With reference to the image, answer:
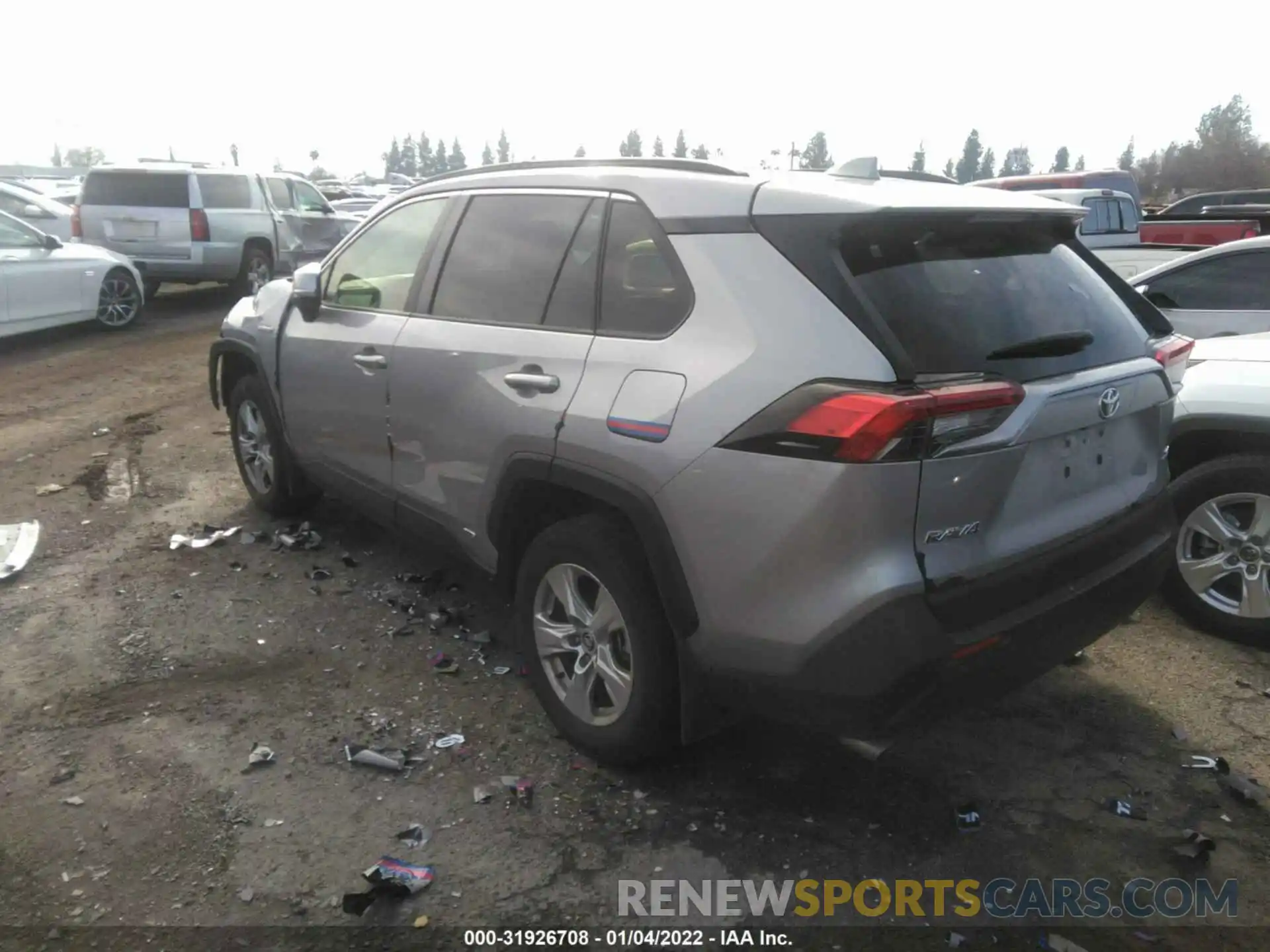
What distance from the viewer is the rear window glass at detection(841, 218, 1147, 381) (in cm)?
263

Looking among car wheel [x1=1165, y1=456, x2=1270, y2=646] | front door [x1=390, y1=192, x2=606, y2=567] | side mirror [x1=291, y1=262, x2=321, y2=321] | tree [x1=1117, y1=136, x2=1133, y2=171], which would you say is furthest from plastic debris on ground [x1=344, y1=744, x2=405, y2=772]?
tree [x1=1117, y1=136, x2=1133, y2=171]

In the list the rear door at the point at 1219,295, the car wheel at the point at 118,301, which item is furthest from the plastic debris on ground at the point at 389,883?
the car wheel at the point at 118,301

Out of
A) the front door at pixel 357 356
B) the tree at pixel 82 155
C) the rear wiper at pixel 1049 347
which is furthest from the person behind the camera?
the tree at pixel 82 155

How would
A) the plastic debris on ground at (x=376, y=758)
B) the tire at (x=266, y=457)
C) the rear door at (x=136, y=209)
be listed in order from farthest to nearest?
the rear door at (x=136, y=209) → the tire at (x=266, y=457) → the plastic debris on ground at (x=376, y=758)

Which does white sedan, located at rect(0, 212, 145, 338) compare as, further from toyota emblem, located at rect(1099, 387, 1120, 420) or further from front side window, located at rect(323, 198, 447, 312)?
toyota emblem, located at rect(1099, 387, 1120, 420)

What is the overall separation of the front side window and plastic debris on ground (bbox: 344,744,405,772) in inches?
72.4

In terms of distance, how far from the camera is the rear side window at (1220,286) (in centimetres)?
554

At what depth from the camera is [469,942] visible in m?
2.62

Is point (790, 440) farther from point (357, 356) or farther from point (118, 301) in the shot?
point (118, 301)

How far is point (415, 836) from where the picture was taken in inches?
119

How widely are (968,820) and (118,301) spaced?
1199 cm

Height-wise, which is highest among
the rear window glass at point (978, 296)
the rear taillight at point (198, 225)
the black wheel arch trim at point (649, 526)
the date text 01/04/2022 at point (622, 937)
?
the rear window glass at point (978, 296)

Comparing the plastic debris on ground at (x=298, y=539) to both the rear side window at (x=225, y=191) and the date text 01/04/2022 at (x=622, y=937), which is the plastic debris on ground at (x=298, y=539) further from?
the rear side window at (x=225, y=191)

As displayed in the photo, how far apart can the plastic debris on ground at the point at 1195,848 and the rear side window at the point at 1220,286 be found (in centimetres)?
361
